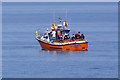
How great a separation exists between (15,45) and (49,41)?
31.1 ft

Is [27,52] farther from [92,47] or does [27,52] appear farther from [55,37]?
[92,47]

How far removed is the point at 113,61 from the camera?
37.4 metres

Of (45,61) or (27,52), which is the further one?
(27,52)

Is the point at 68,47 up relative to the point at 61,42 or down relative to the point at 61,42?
down

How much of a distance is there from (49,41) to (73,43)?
6.41ft

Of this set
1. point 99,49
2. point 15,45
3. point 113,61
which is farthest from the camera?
point 15,45

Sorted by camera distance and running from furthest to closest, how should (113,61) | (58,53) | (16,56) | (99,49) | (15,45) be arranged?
1. (15,45)
2. (99,49)
3. (58,53)
4. (16,56)
5. (113,61)

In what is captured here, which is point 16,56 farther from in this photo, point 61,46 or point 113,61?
point 113,61

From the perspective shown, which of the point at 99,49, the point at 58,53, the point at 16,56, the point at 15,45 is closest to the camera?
the point at 16,56

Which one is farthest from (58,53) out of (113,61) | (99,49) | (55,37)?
(113,61)

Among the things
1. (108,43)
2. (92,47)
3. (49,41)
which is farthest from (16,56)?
(108,43)

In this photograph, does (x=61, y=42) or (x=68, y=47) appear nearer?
(x=61, y=42)

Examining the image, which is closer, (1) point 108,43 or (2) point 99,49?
(2) point 99,49

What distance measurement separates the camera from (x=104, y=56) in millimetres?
41719
